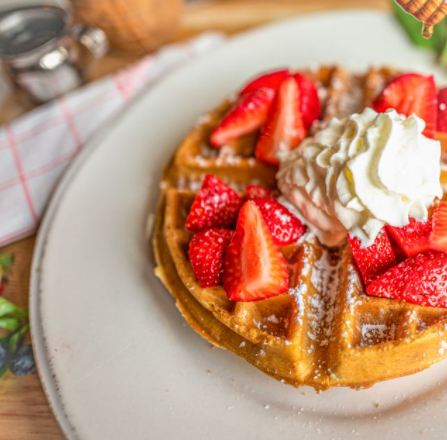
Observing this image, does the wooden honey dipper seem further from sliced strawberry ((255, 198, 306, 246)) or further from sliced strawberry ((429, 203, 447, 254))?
sliced strawberry ((255, 198, 306, 246))

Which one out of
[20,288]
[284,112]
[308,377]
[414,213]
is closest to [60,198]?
[20,288]

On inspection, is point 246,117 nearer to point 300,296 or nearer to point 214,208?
point 214,208

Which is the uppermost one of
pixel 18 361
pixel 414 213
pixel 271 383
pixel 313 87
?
pixel 313 87

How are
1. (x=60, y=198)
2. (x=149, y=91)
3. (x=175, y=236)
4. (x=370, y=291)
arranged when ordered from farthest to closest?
(x=149, y=91), (x=60, y=198), (x=175, y=236), (x=370, y=291)

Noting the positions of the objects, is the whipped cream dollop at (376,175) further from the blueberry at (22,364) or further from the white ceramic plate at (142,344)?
the blueberry at (22,364)

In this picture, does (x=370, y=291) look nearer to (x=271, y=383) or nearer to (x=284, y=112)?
(x=271, y=383)

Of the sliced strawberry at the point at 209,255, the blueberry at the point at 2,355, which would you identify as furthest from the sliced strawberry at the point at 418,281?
the blueberry at the point at 2,355
